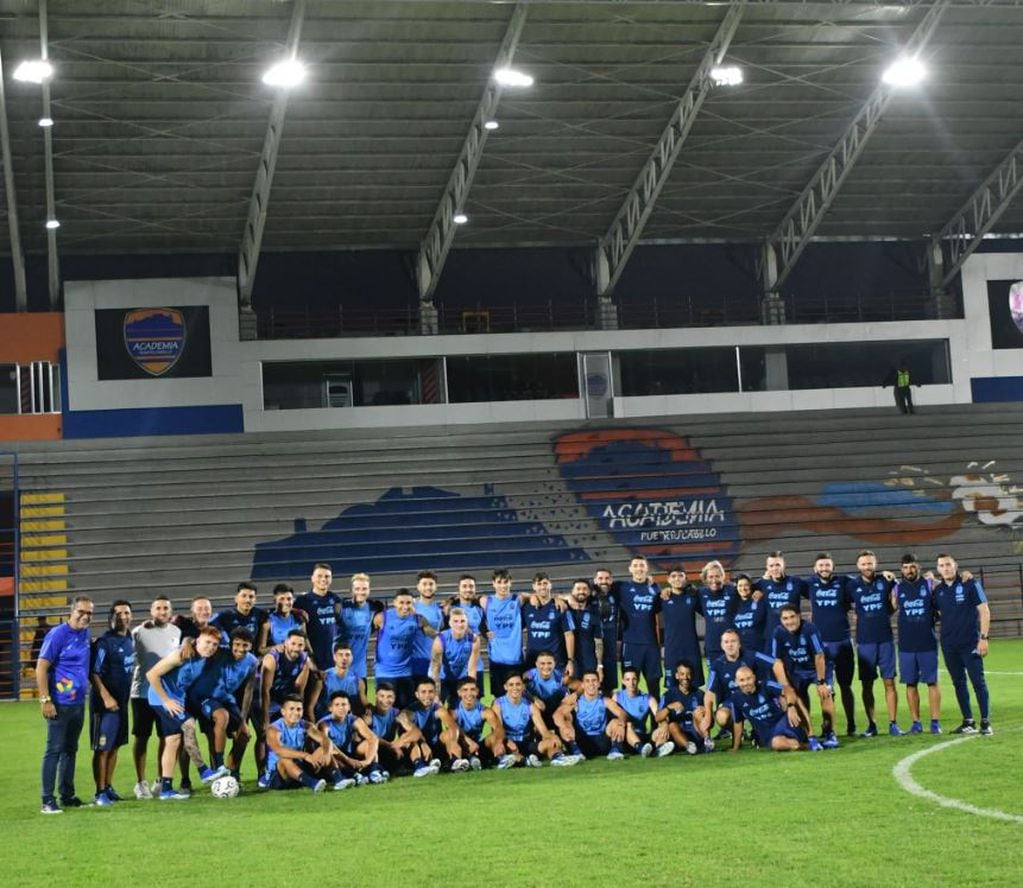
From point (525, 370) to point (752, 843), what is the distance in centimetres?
2747

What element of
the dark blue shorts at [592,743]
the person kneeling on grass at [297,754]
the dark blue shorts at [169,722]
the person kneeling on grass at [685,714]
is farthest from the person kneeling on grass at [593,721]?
the dark blue shorts at [169,722]

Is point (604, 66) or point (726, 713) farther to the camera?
point (604, 66)

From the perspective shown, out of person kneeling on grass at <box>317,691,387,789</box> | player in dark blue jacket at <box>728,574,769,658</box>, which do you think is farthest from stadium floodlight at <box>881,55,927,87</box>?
person kneeling on grass at <box>317,691,387,789</box>

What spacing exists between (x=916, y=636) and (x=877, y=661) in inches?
22.2

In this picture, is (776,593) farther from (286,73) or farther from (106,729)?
(286,73)

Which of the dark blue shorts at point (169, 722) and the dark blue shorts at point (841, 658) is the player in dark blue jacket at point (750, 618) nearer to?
the dark blue shorts at point (841, 658)

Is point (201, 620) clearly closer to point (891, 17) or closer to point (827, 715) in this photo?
point (827, 715)

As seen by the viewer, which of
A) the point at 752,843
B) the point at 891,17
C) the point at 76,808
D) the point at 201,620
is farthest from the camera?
the point at 891,17

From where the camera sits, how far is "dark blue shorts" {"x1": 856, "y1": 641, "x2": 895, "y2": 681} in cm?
1496

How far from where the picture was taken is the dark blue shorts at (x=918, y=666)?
14.6 m

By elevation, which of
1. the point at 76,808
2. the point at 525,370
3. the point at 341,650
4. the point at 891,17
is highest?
the point at 891,17

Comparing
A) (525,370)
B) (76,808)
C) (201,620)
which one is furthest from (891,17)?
(76,808)

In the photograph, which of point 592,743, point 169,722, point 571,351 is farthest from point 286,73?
point 169,722

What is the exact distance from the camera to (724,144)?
32625 millimetres
